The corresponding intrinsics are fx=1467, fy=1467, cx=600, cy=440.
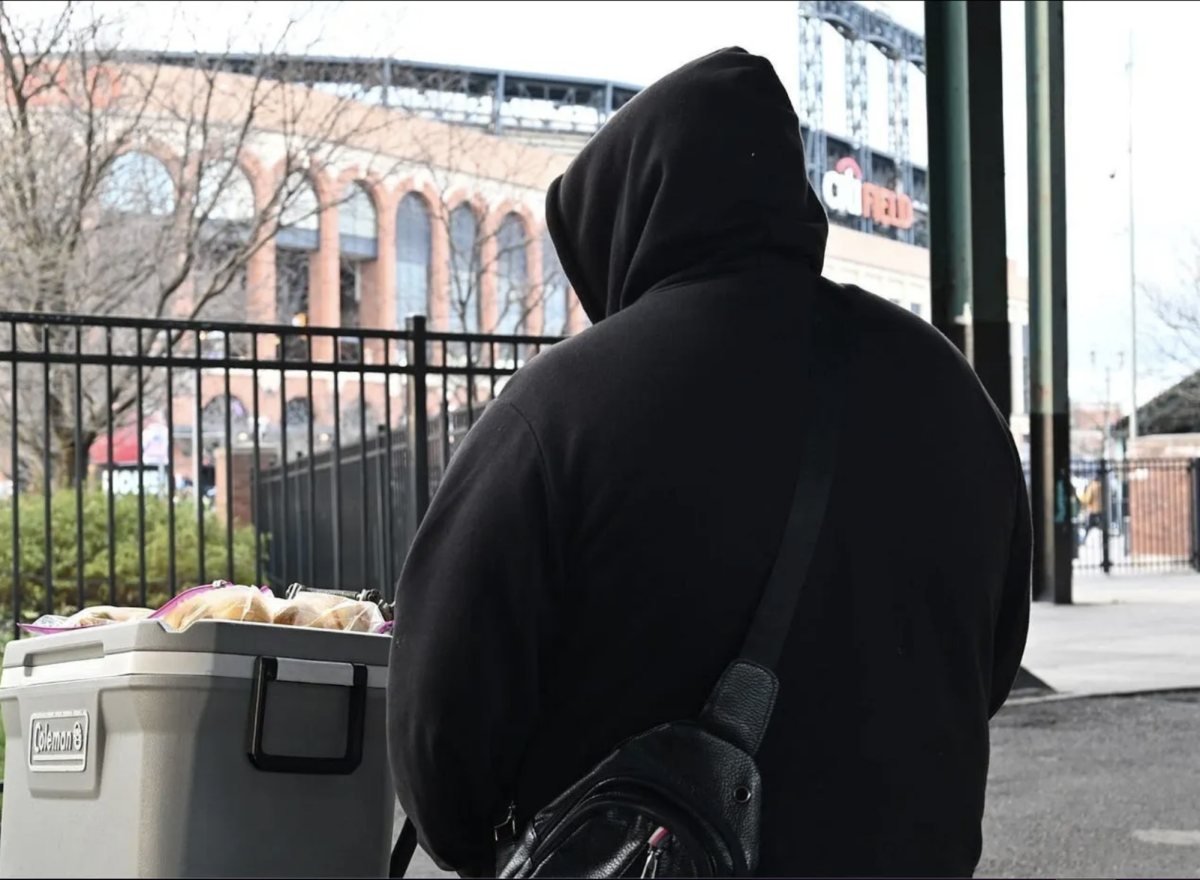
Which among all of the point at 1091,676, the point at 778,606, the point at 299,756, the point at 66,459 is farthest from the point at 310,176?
the point at 778,606

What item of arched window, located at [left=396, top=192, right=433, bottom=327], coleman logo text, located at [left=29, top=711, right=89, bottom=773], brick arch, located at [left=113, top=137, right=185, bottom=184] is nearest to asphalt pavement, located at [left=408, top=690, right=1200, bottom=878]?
coleman logo text, located at [left=29, top=711, right=89, bottom=773]

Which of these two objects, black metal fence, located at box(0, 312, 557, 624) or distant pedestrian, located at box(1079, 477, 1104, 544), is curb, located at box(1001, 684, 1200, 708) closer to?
distant pedestrian, located at box(1079, 477, 1104, 544)

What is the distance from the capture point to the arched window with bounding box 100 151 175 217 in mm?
15742

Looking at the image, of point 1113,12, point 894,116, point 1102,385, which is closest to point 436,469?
point 1102,385

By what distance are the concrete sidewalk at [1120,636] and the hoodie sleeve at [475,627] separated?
4340 mm

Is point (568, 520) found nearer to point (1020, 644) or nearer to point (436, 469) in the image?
point (1020, 644)

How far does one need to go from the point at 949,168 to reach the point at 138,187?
10.4 metres

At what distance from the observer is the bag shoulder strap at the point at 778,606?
63.7 inches

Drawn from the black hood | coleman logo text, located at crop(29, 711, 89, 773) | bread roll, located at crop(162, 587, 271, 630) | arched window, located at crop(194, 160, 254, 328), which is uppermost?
arched window, located at crop(194, 160, 254, 328)

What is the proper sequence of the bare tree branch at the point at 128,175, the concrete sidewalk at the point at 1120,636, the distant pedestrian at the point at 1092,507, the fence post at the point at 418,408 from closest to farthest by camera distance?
the concrete sidewalk at the point at 1120,636 → the fence post at the point at 418,408 → the distant pedestrian at the point at 1092,507 → the bare tree branch at the point at 128,175

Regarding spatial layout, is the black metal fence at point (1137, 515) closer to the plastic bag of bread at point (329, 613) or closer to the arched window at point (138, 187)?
the plastic bag of bread at point (329, 613)

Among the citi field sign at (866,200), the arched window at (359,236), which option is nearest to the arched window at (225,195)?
the citi field sign at (866,200)

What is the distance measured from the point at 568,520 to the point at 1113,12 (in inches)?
260

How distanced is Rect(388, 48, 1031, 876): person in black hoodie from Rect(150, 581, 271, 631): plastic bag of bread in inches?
14.9
